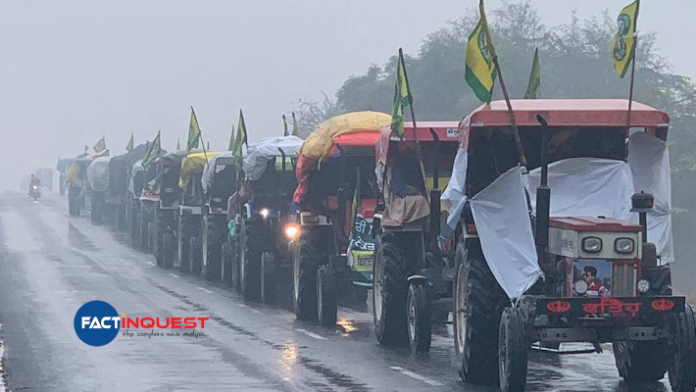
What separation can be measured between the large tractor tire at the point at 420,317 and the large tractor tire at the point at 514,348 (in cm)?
382

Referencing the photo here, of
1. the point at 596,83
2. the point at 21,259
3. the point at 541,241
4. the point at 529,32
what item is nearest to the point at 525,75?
the point at 596,83

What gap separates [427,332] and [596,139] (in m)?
3.43

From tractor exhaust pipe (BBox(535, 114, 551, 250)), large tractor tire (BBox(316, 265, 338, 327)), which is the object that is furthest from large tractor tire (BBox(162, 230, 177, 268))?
tractor exhaust pipe (BBox(535, 114, 551, 250))

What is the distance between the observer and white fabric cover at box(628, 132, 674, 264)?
14180mm

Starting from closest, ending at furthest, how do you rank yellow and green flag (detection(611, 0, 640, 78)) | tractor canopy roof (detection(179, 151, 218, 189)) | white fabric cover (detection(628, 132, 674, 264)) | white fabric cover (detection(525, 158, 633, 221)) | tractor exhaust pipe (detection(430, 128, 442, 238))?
1. white fabric cover (detection(525, 158, 633, 221))
2. white fabric cover (detection(628, 132, 674, 264))
3. yellow and green flag (detection(611, 0, 640, 78))
4. tractor exhaust pipe (detection(430, 128, 442, 238))
5. tractor canopy roof (detection(179, 151, 218, 189))

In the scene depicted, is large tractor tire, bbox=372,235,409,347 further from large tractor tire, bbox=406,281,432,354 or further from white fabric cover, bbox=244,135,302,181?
white fabric cover, bbox=244,135,302,181

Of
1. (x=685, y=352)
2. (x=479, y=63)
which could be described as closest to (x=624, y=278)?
(x=685, y=352)

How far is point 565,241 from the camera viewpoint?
13.1 meters

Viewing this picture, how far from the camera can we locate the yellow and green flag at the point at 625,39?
14781mm

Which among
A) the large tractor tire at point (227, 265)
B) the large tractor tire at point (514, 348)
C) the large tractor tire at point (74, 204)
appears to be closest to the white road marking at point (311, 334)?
the large tractor tire at point (514, 348)

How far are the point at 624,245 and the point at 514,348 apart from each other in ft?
4.24

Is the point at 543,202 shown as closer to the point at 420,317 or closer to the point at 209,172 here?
the point at 420,317

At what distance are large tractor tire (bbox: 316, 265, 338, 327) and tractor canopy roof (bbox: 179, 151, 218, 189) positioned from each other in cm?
1368

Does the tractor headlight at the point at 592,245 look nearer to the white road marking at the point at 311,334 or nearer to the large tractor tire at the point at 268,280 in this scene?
the white road marking at the point at 311,334
